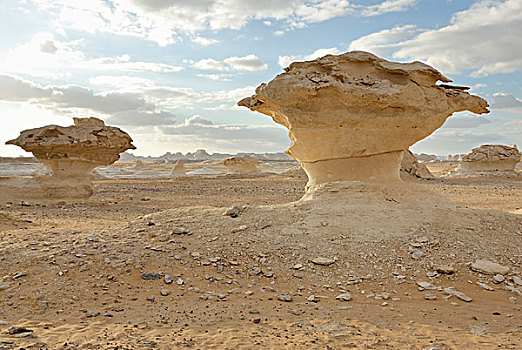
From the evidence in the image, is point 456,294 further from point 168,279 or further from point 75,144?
point 75,144

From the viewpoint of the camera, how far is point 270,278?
16.5 ft

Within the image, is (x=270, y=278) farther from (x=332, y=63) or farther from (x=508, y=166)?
(x=508, y=166)

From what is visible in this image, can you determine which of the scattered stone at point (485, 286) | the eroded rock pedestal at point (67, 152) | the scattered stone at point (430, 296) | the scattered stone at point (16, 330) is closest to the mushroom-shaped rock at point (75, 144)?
the eroded rock pedestal at point (67, 152)

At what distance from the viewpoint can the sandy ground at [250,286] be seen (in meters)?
3.51

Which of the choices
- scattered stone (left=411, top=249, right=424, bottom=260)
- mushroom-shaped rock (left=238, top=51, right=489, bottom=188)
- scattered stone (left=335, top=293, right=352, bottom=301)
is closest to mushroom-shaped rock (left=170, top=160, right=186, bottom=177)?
mushroom-shaped rock (left=238, top=51, right=489, bottom=188)

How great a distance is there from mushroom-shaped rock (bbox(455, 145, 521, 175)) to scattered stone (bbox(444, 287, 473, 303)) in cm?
2672

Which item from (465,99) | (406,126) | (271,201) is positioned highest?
(465,99)

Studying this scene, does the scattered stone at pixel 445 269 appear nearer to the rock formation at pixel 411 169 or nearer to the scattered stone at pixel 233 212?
the scattered stone at pixel 233 212

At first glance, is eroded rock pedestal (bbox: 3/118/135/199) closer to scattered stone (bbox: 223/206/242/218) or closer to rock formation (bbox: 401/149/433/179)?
scattered stone (bbox: 223/206/242/218)

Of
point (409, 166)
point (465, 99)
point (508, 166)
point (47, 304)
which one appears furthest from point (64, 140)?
point (508, 166)

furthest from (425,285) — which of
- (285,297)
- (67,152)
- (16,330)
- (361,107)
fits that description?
(67,152)

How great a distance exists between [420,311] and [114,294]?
3.66 metres

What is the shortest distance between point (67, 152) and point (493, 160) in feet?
93.2

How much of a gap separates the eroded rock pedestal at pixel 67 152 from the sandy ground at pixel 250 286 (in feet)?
26.4
